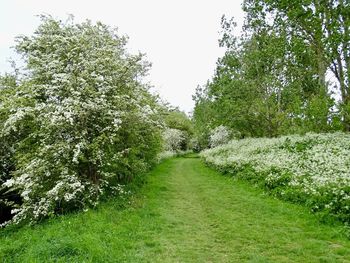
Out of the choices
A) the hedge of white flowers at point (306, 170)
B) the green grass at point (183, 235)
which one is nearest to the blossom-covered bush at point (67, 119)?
the green grass at point (183, 235)

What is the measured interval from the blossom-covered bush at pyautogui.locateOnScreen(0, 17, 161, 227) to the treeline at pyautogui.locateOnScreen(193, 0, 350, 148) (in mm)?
12045

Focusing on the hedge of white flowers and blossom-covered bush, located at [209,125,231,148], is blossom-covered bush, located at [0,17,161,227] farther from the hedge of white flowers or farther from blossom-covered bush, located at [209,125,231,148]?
blossom-covered bush, located at [209,125,231,148]

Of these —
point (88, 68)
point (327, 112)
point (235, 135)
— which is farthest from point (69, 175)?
point (235, 135)

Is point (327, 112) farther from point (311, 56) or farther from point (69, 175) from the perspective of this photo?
point (69, 175)

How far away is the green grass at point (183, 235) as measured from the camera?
8.55 m

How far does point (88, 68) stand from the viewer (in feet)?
49.5

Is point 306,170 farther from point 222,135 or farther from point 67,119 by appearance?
point 222,135

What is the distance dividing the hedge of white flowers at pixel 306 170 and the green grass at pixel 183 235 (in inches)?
26.9

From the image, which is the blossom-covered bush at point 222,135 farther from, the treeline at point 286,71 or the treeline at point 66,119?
the treeline at point 66,119

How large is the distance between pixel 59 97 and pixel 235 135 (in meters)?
33.1

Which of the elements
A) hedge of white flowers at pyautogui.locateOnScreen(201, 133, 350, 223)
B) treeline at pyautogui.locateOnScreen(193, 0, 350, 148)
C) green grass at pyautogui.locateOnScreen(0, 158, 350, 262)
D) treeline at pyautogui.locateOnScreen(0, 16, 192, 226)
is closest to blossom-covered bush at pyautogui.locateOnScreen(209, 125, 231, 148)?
treeline at pyautogui.locateOnScreen(193, 0, 350, 148)

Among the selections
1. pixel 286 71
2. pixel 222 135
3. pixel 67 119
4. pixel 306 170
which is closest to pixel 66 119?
pixel 67 119

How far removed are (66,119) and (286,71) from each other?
22790 mm

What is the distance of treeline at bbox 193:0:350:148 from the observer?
21.0 m
